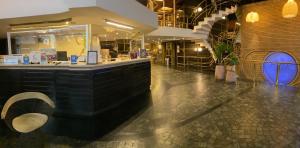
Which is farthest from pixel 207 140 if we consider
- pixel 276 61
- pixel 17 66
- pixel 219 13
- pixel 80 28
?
pixel 219 13

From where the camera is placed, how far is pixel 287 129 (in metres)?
3.94

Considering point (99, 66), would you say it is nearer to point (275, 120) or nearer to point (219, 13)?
point (275, 120)

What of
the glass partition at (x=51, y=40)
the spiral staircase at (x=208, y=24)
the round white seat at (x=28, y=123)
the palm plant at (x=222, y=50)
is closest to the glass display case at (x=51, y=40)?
the glass partition at (x=51, y=40)

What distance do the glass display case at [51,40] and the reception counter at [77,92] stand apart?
0.70 meters

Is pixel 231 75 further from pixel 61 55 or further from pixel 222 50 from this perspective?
pixel 61 55

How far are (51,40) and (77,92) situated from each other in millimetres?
2987

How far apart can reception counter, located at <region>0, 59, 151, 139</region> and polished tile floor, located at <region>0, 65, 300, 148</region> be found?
15.4 inches

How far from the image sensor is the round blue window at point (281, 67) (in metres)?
8.24

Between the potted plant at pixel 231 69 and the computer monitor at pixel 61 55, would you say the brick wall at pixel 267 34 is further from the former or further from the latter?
the computer monitor at pixel 61 55

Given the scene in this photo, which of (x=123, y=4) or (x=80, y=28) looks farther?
(x=80, y=28)

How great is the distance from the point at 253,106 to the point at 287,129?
157 cm

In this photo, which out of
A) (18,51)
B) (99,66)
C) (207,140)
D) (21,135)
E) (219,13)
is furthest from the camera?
(219,13)

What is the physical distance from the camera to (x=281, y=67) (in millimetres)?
8609

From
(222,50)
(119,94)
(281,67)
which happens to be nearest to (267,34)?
(281,67)
